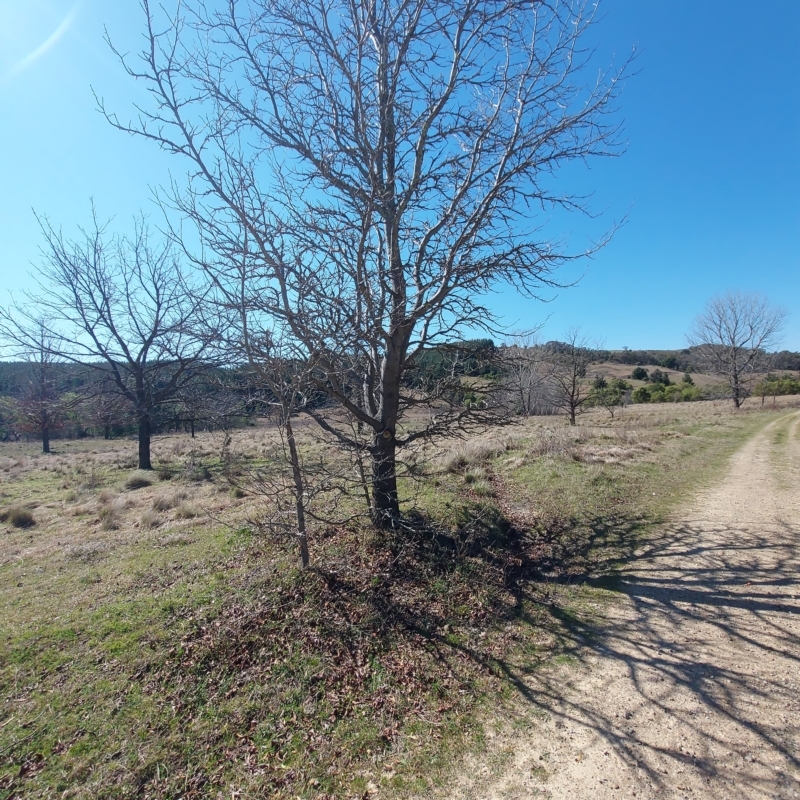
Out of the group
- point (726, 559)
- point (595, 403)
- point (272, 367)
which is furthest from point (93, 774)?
point (595, 403)

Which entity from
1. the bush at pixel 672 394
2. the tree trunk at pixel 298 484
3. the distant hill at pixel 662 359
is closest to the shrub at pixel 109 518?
the tree trunk at pixel 298 484

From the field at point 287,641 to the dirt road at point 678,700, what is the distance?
0.34 m

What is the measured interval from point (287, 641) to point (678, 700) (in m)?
3.38

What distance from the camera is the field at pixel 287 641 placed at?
9.83ft

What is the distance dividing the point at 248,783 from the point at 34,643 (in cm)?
300

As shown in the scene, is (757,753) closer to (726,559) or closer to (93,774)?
(726,559)

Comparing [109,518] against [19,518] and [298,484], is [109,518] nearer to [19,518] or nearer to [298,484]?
[19,518]

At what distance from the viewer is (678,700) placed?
3.31 metres

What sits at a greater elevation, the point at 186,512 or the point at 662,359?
the point at 662,359

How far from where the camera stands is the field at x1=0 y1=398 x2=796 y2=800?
9.83ft

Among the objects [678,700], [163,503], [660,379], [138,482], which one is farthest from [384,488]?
[660,379]

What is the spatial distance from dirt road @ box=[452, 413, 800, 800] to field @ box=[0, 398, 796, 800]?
1.11 feet

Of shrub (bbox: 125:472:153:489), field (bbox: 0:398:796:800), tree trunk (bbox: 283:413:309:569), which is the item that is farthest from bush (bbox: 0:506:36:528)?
tree trunk (bbox: 283:413:309:569)

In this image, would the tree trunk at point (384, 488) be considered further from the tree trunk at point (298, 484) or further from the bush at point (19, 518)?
the bush at point (19, 518)
